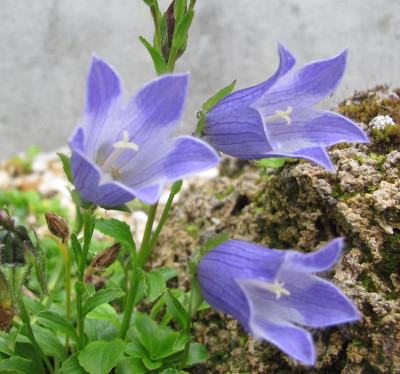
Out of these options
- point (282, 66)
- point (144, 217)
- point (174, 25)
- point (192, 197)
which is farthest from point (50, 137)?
point (282, 66)

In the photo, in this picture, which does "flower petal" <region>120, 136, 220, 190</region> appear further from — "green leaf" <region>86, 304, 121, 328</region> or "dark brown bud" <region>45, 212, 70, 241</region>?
"green leaf" <region>86, 304, 121, 328</region>

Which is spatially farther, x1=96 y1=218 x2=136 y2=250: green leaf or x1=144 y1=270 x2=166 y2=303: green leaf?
x1=96 y1=218 x2=136 y2=250: green leaf

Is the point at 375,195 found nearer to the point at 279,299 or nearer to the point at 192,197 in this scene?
the point at 279,299

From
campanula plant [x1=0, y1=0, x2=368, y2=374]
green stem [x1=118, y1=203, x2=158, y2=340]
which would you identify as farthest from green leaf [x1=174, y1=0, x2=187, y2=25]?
green stem [x1=118, y1=203, x2=158, y2=340]

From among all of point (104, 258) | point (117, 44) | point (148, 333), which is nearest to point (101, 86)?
point (104, 258)

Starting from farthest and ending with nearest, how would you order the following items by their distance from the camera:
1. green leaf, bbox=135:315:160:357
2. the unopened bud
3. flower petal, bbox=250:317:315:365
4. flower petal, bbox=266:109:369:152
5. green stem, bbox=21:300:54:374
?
1. green leaf, bbox=135:315:160:357
2. green stem, bbox=21:300:54:374
3. flower petal, bbox=266:109:369:152
4. the unopened bud
5. flower petal, bbox=250:317:315:365

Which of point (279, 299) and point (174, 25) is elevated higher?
point (174, 25)
